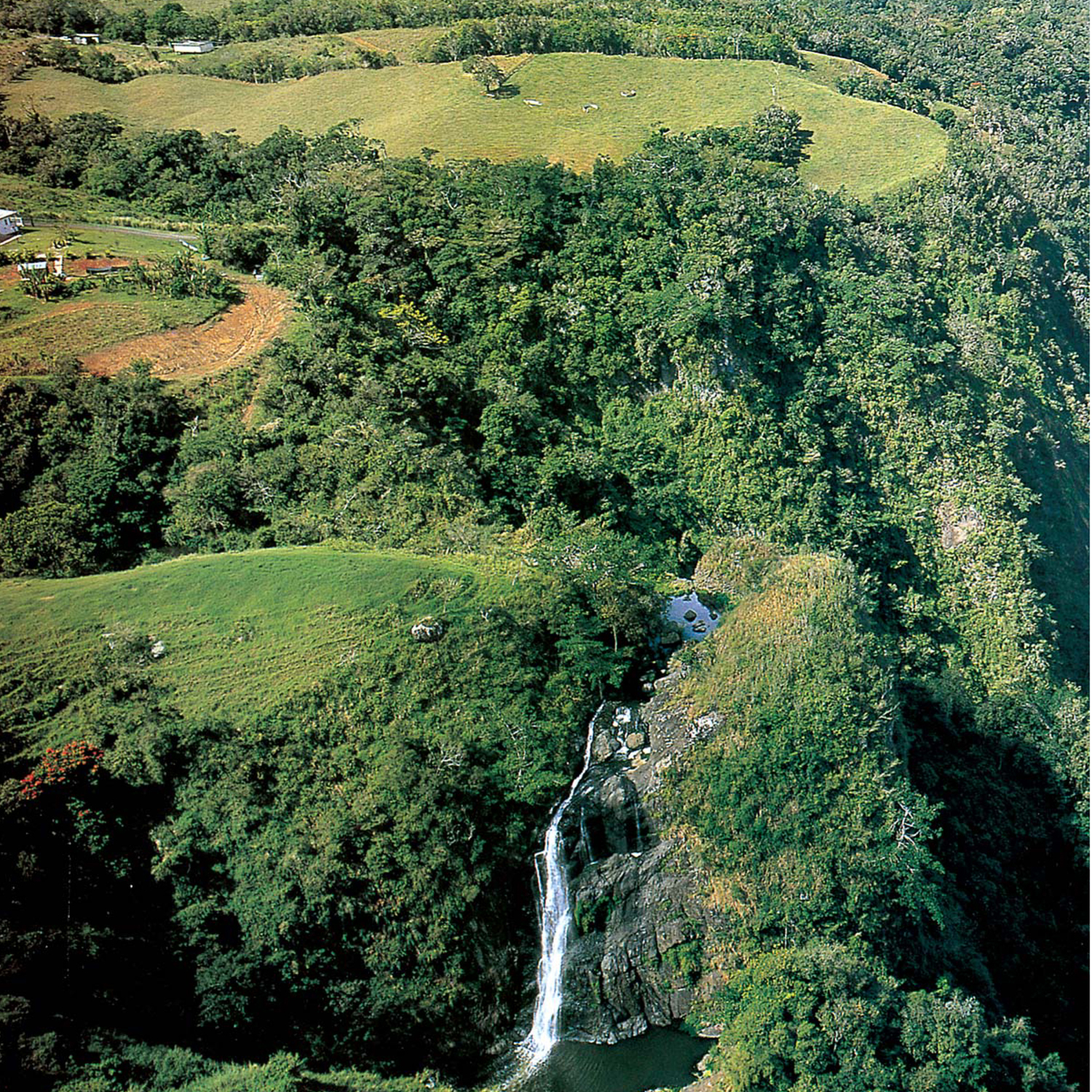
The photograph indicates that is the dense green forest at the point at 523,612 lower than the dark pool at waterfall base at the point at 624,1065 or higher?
higher

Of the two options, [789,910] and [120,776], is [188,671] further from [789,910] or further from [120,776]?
[789,910]

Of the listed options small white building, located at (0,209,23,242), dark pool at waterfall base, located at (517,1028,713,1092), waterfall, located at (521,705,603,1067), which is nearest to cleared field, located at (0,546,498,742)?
waterfall, located at (521,705,603,1067)

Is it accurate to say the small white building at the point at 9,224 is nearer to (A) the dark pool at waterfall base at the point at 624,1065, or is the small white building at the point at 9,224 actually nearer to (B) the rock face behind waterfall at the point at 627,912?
(B) the rock face behind waterfall at the point at 627,912

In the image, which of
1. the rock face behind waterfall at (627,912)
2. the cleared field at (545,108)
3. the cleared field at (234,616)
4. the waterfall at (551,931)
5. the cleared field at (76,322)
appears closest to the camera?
the cleared field at (234,616)

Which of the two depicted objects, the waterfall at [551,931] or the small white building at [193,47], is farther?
the small white building at [193,47]

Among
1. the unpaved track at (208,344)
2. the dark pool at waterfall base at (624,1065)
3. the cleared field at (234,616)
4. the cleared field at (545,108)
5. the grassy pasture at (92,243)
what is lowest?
the dark pool at waterfall base at (624,1065)

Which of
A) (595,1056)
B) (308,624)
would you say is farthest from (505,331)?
(595,1056)

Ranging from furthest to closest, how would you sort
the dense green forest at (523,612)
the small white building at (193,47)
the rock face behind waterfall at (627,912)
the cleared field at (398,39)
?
A: the cleared field at (398,39) → the small white building at (193,47) → the rock face behind waterfall at (627,912) → the dense green forest at (523,612)

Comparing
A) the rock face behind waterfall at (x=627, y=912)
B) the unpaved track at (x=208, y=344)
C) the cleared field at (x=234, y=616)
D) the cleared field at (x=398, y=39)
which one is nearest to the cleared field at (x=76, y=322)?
the unpaved track at (x=208, y=344)
